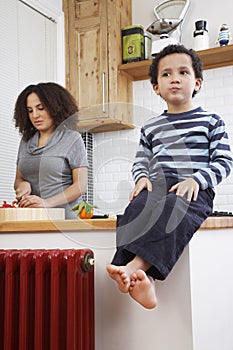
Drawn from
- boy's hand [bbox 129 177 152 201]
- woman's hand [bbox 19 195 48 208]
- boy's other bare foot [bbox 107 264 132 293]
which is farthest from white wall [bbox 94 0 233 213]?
boy's other bare foot [bbox 107 264 132 293]

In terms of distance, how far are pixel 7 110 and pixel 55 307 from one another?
1908mm

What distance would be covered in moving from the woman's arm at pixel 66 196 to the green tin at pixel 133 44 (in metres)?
1.78

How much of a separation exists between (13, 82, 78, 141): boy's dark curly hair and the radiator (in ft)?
2.00

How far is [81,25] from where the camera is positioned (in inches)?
140

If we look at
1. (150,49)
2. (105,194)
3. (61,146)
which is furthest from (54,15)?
(105,194)

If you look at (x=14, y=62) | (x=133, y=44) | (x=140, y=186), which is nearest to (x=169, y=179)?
(x=140, y=186)

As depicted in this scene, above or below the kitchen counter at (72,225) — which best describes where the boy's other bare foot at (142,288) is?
below

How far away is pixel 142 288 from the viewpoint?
3.99ft

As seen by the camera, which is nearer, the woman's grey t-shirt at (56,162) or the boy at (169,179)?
the boy at (169,179)

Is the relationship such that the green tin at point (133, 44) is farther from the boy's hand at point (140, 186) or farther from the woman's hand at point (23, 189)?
the boy's hand at point (140, 186)

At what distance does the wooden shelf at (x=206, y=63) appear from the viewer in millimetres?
3089

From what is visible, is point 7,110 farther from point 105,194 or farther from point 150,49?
point 105,194

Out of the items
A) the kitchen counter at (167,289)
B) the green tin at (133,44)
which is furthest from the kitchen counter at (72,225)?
the green tin at (133,44)

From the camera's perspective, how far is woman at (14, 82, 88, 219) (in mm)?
1782
